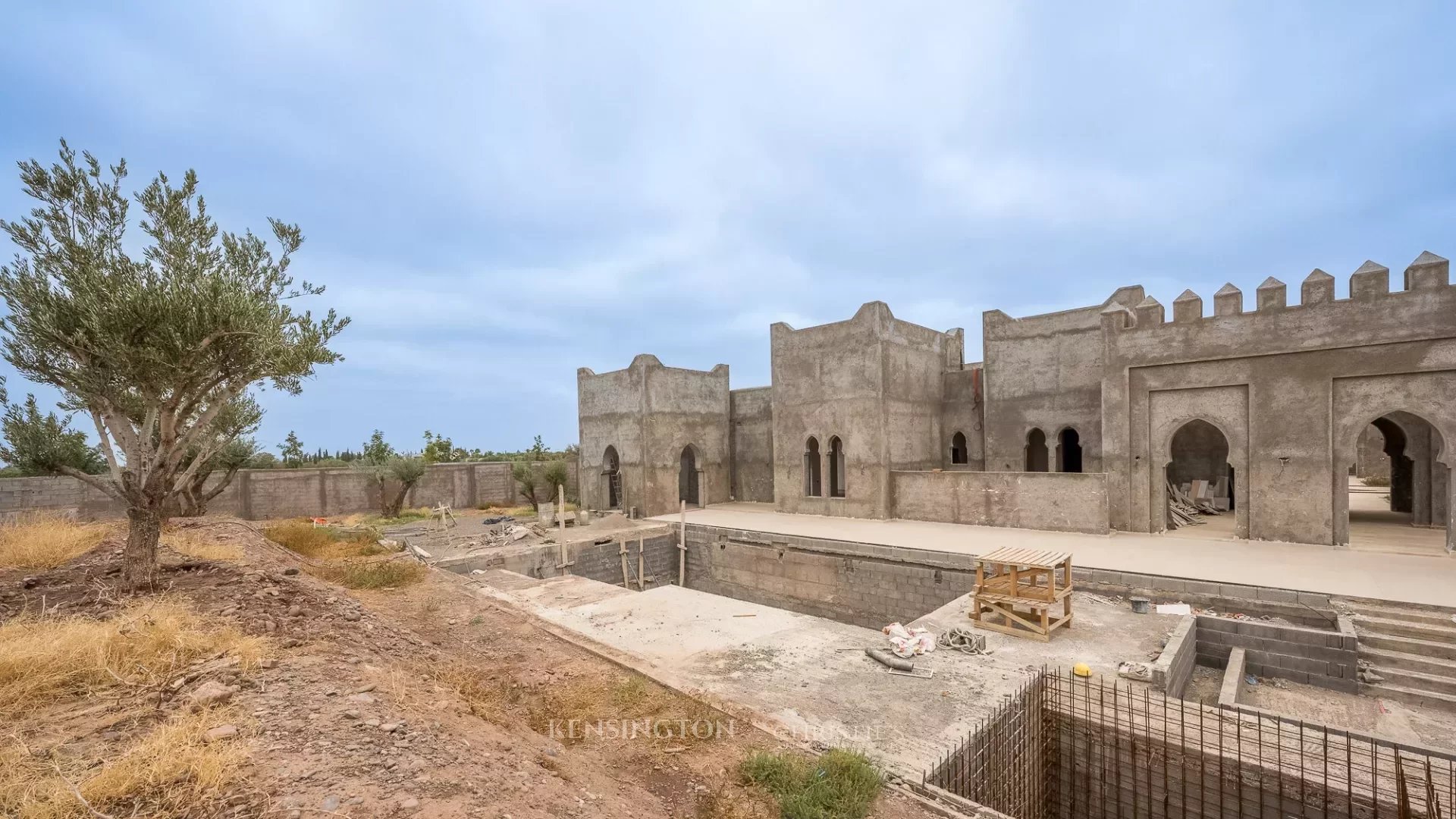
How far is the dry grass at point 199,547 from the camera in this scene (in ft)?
34.1

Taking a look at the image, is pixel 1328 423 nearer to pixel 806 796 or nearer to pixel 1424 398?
pixel 1424 398

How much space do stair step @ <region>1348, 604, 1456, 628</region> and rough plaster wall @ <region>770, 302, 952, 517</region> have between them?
419 inches

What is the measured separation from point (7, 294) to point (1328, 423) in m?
22.2

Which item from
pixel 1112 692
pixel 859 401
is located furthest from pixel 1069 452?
pixel 1112 692

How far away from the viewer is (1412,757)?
5.78 meters

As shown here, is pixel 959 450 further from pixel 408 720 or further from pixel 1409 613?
pixel 408 720

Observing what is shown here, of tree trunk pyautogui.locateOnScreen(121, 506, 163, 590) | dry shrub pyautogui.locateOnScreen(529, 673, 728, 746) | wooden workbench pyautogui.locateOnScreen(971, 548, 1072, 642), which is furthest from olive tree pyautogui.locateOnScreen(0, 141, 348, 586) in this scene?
wooden workbench pyautogui.locateOnScreen(971, 548, 1072, 642)

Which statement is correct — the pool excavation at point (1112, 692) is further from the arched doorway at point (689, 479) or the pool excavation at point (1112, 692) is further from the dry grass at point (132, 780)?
the arched doorway at point (689, 479)

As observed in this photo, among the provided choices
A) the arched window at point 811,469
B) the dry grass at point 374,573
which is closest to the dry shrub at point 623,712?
the dry grass at point 374,573

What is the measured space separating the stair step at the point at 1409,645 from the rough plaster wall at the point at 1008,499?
625cm

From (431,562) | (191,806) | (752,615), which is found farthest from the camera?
(431,562)

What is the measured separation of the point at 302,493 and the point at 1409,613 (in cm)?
3014

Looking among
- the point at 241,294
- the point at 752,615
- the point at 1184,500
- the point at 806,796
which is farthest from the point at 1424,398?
the point at 241,294

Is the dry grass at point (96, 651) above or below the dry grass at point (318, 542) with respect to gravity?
above
